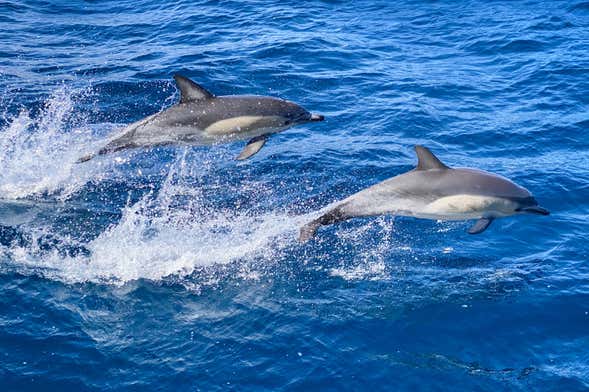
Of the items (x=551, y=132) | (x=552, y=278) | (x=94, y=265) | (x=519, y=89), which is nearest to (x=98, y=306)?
(x=94, y=265)

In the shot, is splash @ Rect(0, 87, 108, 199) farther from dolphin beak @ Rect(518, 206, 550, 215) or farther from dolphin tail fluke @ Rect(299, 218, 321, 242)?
dolphin beak @ Rect(518, 206, 550, 215)

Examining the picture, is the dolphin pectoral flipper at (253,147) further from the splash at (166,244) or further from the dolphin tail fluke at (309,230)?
the dolphin tail fluke at (309,230)

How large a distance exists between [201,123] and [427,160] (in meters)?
2.85

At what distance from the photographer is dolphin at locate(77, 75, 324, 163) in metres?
9.96

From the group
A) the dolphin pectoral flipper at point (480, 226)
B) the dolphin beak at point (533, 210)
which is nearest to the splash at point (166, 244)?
the dolphin pectoral flipper at point (480, 226)

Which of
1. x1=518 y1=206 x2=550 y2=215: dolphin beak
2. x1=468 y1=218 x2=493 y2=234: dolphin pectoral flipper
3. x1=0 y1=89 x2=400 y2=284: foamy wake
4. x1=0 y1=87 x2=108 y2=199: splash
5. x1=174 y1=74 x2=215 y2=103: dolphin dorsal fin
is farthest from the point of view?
x1=0 y1=87 x2=108 y2=199: splash

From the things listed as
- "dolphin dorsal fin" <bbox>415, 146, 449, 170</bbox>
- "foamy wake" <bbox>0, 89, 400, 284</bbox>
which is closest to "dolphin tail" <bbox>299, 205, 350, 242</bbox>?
"foamy wake" <bbox>0, 89, 400, 284</bbox>

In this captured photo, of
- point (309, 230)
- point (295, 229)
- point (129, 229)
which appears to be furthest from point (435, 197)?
point (129, 229)

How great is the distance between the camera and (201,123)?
9945mm

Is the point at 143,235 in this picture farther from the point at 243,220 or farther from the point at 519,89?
the point at 519,89

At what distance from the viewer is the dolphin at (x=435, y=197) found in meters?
9.26

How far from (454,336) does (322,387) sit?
1.80 metres

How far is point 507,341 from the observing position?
345 inches

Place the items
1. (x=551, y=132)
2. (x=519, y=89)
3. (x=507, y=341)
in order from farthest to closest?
(x=519, y=89) → (x=551, y=132) → (x=507, y=341)
